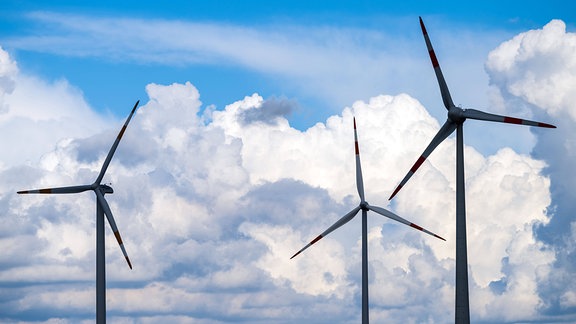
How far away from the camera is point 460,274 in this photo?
265ft

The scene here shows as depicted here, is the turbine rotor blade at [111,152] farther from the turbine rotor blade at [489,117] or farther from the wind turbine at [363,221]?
the turbine rotor blade at [489,117]

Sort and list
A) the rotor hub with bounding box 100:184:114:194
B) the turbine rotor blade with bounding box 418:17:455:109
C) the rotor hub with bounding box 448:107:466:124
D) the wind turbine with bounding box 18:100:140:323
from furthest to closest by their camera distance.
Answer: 1. the rotor hub with bounding box 100:184:114:194
2. the wind turbine with bounding box 18:100:140:323
3. the turbine rotor blade with bounding box 418:17:455:109
4. the rotor hub with bounding box 448:107:466:124

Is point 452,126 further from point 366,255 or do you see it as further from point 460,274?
point 366,255

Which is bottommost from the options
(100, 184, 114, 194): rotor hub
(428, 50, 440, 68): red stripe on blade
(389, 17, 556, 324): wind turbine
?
(389, 17, 556, 324): wind turbine

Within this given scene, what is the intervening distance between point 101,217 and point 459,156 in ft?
141

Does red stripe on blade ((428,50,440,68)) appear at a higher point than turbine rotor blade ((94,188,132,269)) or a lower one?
higher

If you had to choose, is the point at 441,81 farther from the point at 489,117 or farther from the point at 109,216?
the point at 109,216

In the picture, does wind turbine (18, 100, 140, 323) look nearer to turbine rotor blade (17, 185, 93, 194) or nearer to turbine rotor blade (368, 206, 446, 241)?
turbine rotor blade (17, 185, 93, 194)

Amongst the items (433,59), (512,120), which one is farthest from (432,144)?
(512,120)

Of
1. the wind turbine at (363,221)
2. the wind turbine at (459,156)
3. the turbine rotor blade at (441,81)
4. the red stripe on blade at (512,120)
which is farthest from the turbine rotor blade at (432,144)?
the wind turbine at (363,221)

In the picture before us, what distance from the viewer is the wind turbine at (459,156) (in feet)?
265

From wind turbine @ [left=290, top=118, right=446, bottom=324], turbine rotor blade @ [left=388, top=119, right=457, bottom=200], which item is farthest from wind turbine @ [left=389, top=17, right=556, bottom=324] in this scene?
wind turbine @ [left=290, top=118, right=446, bottom=324]

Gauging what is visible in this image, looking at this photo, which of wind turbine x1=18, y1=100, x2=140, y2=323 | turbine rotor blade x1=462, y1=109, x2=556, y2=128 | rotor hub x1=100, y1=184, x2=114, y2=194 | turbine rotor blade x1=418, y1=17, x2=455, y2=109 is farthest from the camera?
rotor hub x1=100, y1=184, x2=114, y2=194

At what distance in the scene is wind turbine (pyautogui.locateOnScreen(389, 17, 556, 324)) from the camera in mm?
80875
